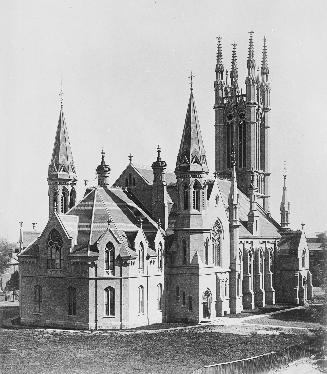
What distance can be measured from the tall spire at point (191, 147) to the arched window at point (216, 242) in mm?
7050

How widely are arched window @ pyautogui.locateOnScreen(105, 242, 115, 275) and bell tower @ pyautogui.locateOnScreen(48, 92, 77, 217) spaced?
1054 cm

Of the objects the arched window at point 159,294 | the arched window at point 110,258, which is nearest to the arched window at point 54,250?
the arched window at point 110,258

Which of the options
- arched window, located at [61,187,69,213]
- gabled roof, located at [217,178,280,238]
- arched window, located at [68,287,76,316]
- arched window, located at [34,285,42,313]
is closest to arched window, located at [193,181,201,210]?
gabled roof, located at [217,178,280,238]

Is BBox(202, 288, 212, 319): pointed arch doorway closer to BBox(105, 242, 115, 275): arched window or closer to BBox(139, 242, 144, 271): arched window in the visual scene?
BBox(139, 242, 144, 271): arched window

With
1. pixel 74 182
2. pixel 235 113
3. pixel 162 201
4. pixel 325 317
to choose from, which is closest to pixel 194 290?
pixel 162 201

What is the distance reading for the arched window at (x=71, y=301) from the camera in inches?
2362

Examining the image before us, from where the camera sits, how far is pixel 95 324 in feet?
193

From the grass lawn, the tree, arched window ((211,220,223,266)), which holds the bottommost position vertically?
the grass lawn

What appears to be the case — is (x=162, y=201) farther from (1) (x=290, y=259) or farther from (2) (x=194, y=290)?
(1) (x=290, y=259)

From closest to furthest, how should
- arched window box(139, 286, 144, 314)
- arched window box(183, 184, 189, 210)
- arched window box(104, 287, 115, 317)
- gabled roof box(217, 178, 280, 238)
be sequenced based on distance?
1. arched window box(104, 287, 115, 317)
2. arched window box(139, 286, 144, 314)
3. arched window box(183, 184, 189, 210)
4. gabled roof box(217, 178, 280, 238)

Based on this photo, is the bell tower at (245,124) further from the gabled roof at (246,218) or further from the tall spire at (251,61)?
the gabled roof at (246,218)

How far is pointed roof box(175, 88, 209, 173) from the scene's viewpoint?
65.7 m

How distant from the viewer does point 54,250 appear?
201 feet

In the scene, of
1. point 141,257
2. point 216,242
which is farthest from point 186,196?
point 141,257
